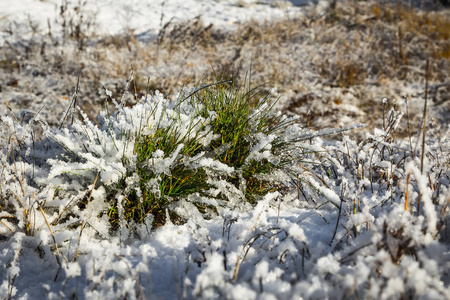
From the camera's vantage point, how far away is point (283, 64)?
571 centimetres

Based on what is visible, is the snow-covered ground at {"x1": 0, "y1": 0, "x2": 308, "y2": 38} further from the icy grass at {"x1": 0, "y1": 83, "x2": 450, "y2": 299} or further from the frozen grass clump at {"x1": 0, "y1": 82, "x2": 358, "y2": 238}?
the icy grass at {"x1": 0, "y1": 83, "x2": 450, "y2": 299}

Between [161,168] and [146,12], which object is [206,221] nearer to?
[161,168]

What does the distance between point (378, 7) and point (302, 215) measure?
7.95 metres

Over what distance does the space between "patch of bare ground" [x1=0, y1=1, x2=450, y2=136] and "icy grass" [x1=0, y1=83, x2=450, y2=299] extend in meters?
2.29

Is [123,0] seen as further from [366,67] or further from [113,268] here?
[113,268]

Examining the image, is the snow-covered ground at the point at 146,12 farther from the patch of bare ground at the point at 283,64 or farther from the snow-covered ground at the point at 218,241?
the snow-covered ground at the point at 218,241

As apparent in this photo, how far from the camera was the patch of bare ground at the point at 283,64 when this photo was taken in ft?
15.1

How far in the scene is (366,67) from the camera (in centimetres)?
557

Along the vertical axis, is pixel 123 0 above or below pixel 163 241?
above

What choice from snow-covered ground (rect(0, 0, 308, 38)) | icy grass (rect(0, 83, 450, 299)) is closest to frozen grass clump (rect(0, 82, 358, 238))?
icy grass (rect(0, 83, 450, 299))

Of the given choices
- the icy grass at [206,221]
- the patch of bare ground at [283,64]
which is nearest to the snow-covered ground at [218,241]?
the icy grass at [206,221]

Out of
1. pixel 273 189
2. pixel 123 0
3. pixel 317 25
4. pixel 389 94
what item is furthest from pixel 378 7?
pixel 273 189

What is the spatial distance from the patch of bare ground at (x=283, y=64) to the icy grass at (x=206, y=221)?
7.50 ft

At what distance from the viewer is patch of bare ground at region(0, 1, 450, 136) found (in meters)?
4.59
